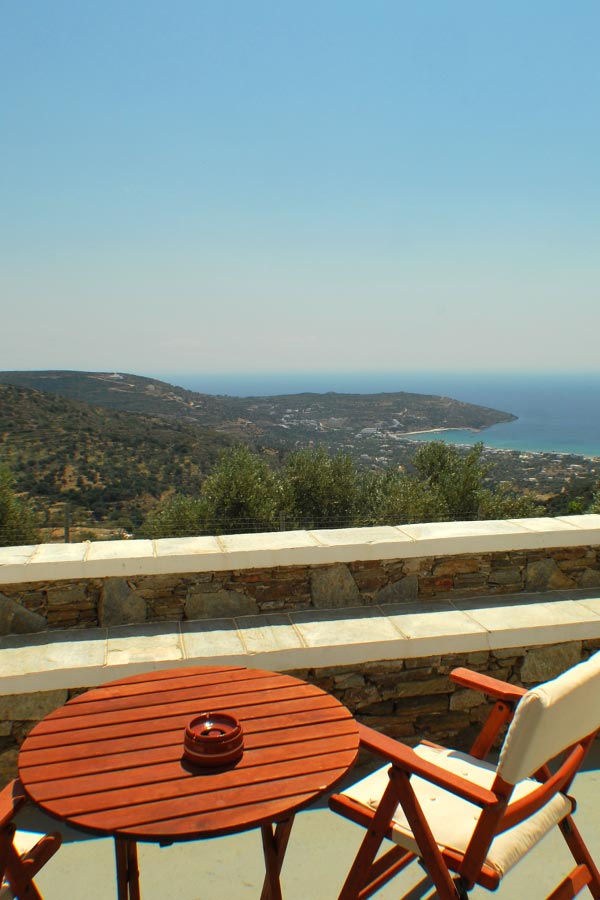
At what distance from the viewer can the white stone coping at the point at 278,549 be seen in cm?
299

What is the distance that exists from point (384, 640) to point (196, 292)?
238 feet

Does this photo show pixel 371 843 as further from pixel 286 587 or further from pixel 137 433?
pixel 137 433

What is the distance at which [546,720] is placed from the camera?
56.9 inches

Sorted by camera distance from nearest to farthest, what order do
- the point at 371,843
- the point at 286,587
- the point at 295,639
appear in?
1. the point at 371,843
2. the point at 295,639
3. the point at 286,587

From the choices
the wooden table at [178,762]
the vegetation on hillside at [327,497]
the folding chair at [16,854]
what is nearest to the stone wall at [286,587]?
the wooden table at [178,762]

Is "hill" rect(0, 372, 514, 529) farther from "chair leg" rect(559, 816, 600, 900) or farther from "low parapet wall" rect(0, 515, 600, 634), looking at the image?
"chair leg" rect(559, 816, 600, 900)

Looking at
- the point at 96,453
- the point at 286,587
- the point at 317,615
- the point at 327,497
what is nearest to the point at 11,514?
the point at 327,497

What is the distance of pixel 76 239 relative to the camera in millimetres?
26562

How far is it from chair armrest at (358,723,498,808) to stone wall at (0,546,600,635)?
5.10 ft

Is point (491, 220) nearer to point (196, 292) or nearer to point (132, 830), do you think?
point (132, 830)

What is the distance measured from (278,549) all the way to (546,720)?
1881 mm

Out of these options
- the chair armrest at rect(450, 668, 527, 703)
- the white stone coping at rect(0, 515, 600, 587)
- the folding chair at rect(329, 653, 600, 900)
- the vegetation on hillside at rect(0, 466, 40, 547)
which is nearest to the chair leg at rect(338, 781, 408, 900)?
the folding chair at rect(329, 653, 600, 900)

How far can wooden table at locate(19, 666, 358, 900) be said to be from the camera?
1396mm

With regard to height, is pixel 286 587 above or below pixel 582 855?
above
